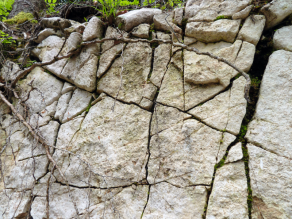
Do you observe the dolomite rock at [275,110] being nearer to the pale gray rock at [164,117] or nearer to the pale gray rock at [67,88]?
the pale gray rock at [164,117]

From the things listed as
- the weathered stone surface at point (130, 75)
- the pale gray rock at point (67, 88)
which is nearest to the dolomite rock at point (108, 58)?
the weathered stone surface at point (130, 75)

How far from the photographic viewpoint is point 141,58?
253 cm

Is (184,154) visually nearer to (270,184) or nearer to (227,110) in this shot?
(227,110)

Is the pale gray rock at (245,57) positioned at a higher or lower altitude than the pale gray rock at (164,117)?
higher

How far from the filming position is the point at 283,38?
77.4 inches

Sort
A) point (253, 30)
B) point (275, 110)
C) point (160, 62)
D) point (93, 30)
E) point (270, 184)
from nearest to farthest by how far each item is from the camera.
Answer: point (270, 184), point (275, 110), point (253, 30), point (160, 62), point (93, 30)

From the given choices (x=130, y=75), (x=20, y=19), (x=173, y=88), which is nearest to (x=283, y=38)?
Result: (x=173, y=88)

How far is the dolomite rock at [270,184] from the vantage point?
1509 millimetres

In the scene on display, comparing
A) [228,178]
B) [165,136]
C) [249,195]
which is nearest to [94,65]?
[165,136]

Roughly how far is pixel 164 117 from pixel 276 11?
1.76m

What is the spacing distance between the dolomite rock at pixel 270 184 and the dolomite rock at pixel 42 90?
2.84 meters

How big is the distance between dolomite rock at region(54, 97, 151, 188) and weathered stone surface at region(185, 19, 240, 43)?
1.22 metres

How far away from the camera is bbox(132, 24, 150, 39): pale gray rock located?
8.48ft

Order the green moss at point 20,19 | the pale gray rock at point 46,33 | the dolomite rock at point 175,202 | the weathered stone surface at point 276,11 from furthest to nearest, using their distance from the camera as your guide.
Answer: the green moss at point 20,19 < the pale gray rock at point 46,33 < the weathered stone surface at point 276,11 < the dolomite rock at point 175,202
